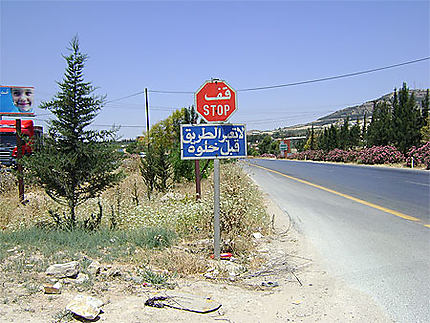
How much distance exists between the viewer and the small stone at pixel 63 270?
4703 mm

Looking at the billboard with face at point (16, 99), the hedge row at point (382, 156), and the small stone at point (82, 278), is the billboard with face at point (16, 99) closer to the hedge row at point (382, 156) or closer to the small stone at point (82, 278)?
the small stone at point (82, 278)

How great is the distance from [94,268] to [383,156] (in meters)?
34.8

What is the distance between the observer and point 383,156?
35.8 meters

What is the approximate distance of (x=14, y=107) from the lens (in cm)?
1862

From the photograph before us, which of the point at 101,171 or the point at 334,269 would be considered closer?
the point at 334,269

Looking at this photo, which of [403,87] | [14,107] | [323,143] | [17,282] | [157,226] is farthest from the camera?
[323,143]

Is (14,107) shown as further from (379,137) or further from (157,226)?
(379,137)

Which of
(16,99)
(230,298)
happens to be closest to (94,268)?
(230,298)

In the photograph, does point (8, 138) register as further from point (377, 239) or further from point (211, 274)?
point (377, 239)

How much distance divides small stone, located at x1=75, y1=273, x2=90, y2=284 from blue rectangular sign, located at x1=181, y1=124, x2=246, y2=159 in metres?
2.18

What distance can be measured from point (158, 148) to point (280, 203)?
4.71m

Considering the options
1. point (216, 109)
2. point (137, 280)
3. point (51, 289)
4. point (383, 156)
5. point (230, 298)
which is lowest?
point (230, 298)

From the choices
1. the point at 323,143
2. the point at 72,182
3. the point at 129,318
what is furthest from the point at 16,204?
the point at 323,143

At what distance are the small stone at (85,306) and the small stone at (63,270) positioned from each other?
2.56 feet
